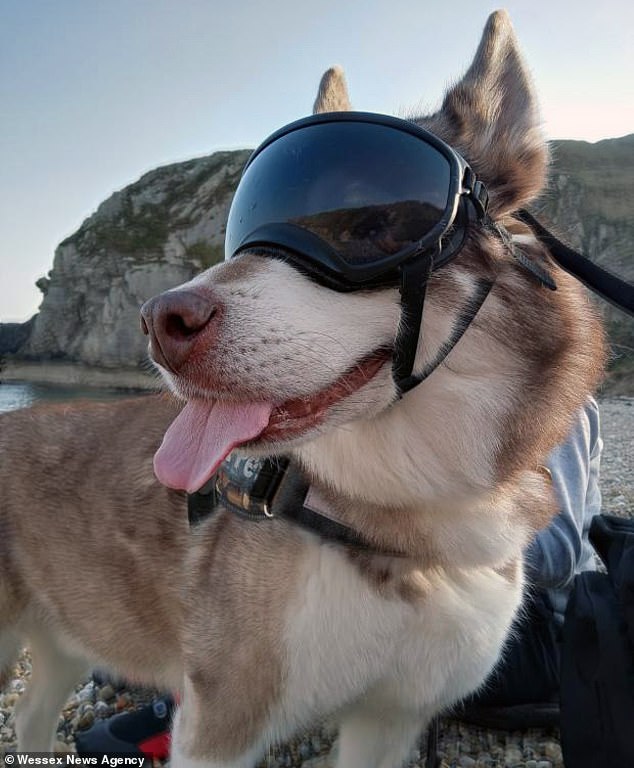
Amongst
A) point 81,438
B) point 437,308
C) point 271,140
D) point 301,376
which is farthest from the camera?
point 81,438

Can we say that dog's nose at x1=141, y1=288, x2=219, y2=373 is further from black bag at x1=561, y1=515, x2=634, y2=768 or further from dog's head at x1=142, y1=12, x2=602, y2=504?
black bag at x1=561, y1=515, x2=634, y2=768

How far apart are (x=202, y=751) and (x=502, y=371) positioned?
68.3 inches

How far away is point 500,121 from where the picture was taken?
90.7 inches

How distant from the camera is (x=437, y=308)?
182 cm

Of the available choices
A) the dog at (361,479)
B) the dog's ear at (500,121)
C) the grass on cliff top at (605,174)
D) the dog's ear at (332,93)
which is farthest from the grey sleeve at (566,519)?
the grass on cliff top at (605,174)

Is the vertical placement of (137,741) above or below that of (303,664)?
below

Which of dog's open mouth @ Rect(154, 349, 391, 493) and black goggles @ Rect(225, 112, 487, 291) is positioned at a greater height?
black goggles @ Rect(225, 112, 487, 291)

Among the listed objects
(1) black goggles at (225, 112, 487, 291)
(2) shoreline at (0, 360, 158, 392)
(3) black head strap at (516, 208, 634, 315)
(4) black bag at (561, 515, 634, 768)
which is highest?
(1) black goggles at (225, 112, 487, 291)

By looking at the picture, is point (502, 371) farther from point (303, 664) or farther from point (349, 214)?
point (303, 664)

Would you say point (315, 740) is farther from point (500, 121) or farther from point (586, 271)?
point (500, 121)

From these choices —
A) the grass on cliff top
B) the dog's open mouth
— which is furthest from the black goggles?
the grass on cliff top

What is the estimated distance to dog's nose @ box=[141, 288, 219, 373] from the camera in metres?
1.54

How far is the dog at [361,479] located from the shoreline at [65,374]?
61.4 meters

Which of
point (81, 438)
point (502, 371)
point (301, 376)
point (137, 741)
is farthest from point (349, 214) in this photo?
point (137, 741)
